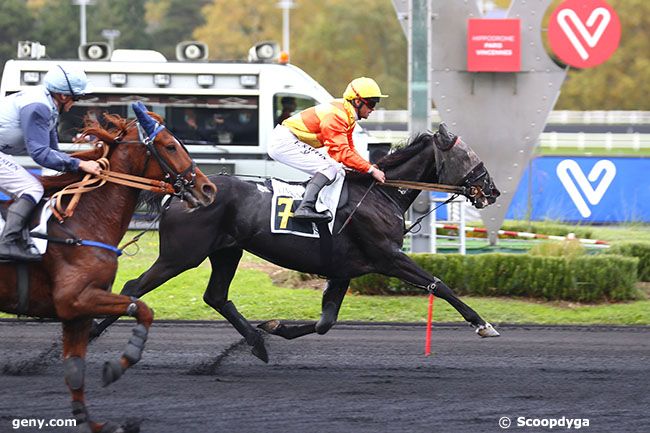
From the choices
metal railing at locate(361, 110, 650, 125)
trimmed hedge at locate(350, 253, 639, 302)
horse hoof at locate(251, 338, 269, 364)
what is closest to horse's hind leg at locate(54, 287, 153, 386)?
horse hoof at locate(251, 338, 269, 364)

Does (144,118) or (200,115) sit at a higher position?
(144,118)

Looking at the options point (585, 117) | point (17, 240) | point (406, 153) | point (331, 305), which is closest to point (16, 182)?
point (17, 240)

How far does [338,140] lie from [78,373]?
2.93 metres

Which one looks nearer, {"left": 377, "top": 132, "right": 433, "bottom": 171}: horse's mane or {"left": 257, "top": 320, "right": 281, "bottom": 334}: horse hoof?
{"left": 257, "top": 320, "right": 281, "bottom": 334}: horse hoof

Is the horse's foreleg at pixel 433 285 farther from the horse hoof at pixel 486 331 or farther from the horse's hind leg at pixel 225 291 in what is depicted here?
the horse's hind leg at pixel 225 291

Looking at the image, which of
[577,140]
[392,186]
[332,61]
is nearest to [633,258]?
[392,186]

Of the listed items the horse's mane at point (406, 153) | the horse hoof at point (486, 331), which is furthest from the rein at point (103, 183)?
the horse hoof at point (486, 331)

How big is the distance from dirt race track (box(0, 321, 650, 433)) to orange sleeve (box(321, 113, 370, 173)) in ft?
4.87

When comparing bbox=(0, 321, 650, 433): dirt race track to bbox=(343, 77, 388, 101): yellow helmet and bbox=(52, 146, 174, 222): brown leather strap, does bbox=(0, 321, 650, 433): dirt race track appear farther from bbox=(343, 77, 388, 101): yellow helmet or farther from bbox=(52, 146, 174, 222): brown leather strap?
bbox=(343, 77, 388, 101): yellow helmet

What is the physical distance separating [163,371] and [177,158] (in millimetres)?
1888

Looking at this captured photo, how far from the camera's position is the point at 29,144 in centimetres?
618

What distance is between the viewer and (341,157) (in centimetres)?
812

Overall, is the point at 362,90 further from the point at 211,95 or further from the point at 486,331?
the point at 211,95

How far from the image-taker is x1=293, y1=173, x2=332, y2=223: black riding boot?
26.2ft
